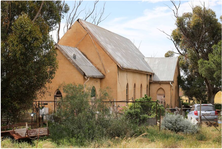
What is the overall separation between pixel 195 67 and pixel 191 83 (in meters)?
2.30

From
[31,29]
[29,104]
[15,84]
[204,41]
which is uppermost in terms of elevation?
[204,41]

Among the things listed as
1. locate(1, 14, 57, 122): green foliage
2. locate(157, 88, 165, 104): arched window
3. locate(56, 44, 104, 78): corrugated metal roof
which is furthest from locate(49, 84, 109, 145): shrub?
locate(157, 88, 165, 104): arched window

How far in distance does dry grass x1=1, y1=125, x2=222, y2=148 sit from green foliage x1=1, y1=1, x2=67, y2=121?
2.18 metres

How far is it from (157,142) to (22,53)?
7.96m

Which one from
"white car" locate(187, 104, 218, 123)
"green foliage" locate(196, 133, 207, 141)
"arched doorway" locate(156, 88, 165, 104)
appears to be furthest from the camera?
"arched doorway" locate(156, 88, 165, 104)

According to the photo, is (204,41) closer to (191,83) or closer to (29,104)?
(191,83)

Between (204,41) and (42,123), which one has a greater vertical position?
(204,41)

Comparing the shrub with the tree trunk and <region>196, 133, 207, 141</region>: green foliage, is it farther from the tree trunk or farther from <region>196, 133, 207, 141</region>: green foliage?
the tree trunk

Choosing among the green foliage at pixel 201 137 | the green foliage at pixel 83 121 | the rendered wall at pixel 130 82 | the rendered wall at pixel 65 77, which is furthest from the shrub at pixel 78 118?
the rendered wall at pixel 130 82

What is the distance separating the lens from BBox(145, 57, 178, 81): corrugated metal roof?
125 ft

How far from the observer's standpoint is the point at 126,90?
3002cm

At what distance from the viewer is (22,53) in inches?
583

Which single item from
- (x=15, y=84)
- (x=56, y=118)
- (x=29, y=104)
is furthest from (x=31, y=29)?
(x=56, y=118)

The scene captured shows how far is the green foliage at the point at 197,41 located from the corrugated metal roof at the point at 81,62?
60.7 ft
